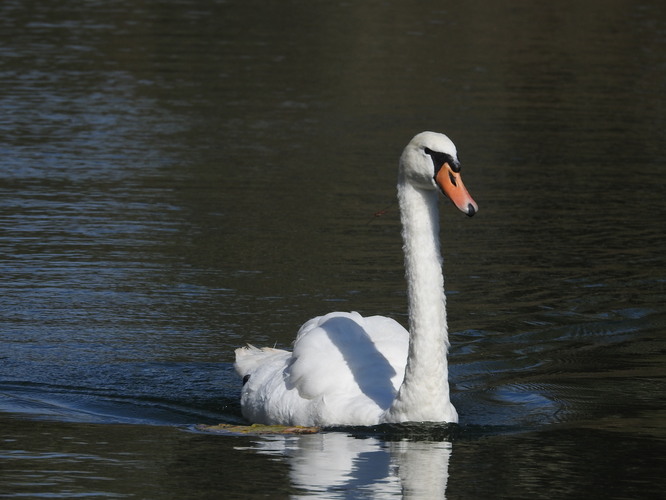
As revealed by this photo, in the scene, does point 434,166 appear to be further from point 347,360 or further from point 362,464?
point 362,464

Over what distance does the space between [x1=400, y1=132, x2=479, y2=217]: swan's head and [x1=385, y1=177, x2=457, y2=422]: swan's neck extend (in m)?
0.12

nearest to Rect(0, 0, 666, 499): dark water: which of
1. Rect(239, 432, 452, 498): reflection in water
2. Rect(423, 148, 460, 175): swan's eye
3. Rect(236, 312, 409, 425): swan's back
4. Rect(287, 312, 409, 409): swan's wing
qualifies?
Rect(239, 432, 452, 498): reflection in water

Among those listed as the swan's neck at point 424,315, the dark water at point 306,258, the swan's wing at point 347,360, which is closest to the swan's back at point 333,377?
the swan's wing at point 347,360

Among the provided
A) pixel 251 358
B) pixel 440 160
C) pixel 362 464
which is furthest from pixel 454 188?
pixel 251 358

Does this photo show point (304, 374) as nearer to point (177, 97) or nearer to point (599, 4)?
point (177, 97)

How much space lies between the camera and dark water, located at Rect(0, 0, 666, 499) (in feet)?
25.3

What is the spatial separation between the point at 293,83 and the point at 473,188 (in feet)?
30.7

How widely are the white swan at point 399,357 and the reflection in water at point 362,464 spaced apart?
0.62 ft

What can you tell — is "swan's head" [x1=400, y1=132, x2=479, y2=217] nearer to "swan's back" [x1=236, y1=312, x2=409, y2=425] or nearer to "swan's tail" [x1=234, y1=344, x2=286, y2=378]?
"swan's back" [x1=236, y1=312, x2=409, y2=425]

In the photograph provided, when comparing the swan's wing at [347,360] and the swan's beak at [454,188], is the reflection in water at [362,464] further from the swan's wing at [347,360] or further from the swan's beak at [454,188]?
the swan's beak at [454,188]

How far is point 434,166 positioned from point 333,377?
4.97 ft

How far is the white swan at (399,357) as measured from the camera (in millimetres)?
7906

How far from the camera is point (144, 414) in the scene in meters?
9.00

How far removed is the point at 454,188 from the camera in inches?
300
